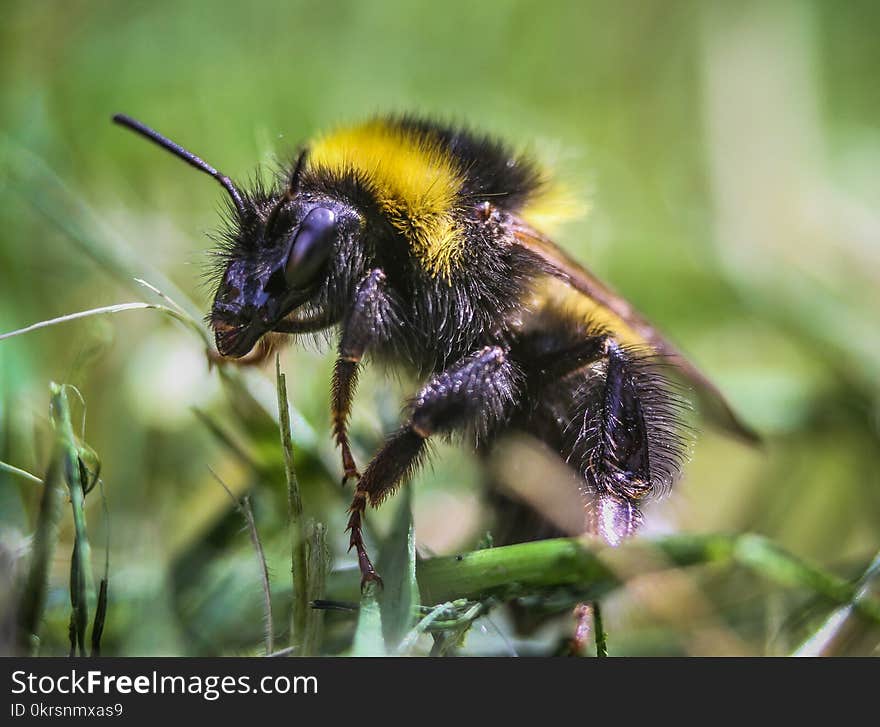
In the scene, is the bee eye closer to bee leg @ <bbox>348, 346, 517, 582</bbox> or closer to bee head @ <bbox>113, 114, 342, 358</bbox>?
bee head @ <bbox>113, 114, 342, 358</bbox>

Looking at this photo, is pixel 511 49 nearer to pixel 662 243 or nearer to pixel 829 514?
pixel 662 243

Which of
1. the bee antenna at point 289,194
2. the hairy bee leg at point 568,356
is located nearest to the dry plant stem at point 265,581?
the bee antenna at point 289,194

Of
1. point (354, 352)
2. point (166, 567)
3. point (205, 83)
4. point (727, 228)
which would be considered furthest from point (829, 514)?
point (205, 83)

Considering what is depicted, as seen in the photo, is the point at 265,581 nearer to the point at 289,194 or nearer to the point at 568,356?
the point at 289,194

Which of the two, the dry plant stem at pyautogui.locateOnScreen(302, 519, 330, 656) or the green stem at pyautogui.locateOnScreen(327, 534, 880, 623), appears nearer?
the dry plant stem at pyautogui.locateOnScreen(302, 519, 330, 656)

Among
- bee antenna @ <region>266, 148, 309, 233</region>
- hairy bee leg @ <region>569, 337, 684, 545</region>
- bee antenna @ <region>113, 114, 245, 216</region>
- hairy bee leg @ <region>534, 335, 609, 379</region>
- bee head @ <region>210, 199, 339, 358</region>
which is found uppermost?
bee antenna @ <region>113, 114, 245, 216</region>

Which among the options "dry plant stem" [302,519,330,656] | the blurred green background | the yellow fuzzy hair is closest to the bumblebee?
the yellow fuzzy hair
